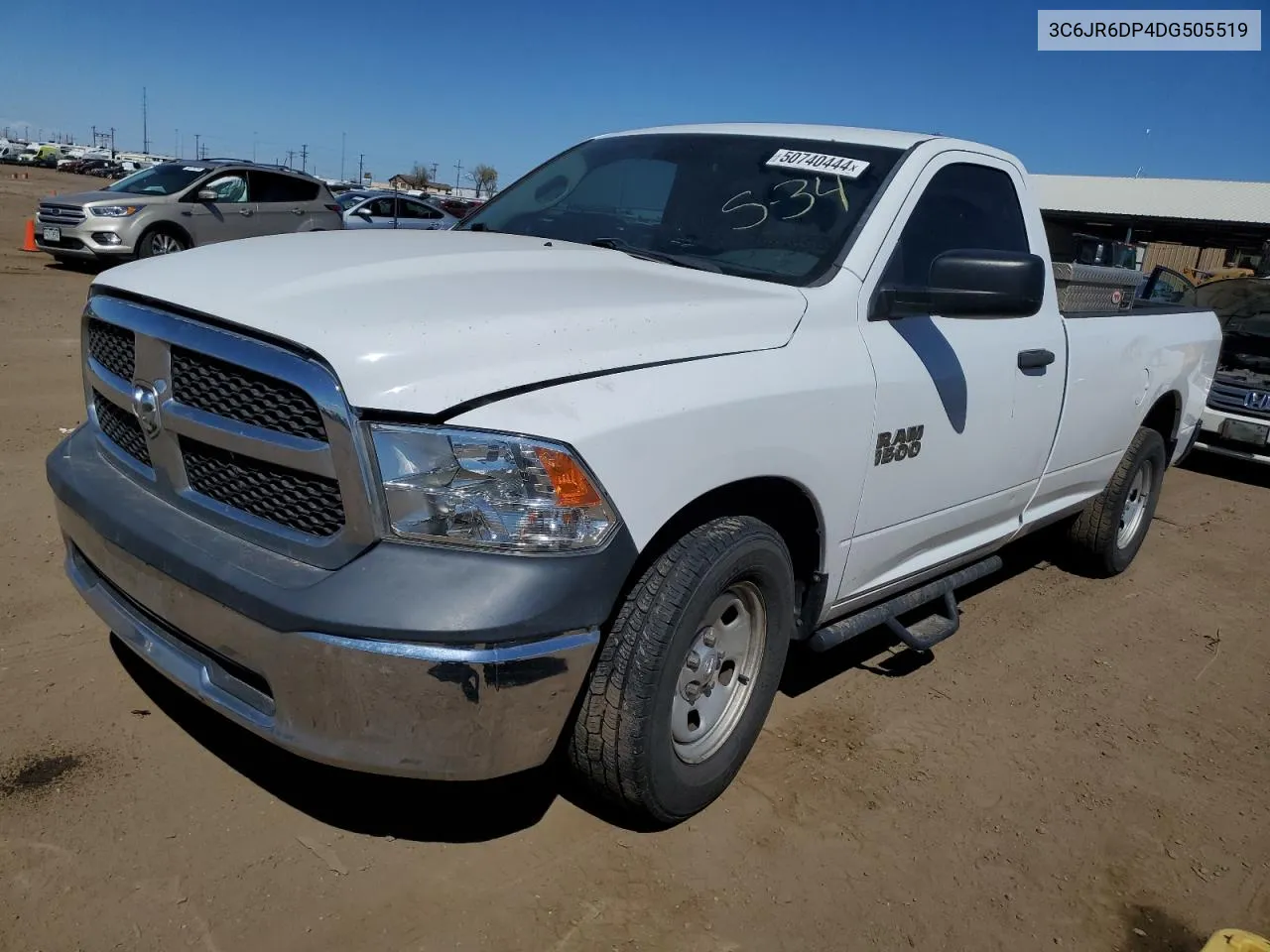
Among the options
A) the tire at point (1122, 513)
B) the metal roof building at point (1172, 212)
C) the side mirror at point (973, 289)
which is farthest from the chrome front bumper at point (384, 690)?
the metal roof building at point (1172, 212)

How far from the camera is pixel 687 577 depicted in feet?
8.14

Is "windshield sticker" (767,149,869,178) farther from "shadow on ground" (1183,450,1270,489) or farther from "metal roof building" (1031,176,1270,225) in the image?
"metal roof building" (1031,176,1270,225)

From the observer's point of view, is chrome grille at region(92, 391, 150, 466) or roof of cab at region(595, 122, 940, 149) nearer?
chrome grille at region(92, 391, 150, 466)

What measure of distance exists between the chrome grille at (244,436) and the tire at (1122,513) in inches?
164

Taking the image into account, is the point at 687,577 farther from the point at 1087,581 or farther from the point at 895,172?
the point at 1087,581

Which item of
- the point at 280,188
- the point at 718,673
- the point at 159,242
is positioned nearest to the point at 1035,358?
the point at 718,673

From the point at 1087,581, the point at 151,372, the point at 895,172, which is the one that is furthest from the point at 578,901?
the point at 1087,581

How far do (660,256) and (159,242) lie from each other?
12733 mm

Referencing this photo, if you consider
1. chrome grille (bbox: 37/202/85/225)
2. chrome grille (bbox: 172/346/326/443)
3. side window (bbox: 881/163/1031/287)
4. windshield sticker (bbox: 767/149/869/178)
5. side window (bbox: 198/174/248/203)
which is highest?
side window (bbox: 198/174/248/203)

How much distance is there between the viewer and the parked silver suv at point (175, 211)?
44.5 feet

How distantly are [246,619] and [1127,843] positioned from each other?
2.60m

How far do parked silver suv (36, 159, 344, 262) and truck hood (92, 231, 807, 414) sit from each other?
443 inches

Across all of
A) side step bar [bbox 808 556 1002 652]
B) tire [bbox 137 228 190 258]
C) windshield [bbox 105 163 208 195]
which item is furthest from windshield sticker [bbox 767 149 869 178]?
windshield [bbox 105 163 208 195]

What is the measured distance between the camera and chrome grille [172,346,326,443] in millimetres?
2207
